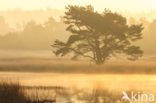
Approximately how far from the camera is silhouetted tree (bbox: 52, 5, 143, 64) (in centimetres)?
5156

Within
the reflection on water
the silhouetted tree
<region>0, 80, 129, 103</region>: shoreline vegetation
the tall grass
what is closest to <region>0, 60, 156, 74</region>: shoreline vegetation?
the silhouetted tree

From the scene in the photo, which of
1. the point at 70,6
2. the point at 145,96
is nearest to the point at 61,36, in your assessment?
the point at 70,6

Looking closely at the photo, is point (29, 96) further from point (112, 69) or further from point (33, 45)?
point (33, 45)

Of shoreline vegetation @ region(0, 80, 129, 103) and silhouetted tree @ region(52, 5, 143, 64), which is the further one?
silhouetted tree @ region(52, 5, 143, 64)

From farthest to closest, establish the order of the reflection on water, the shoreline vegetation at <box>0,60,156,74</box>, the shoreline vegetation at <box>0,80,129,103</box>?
1. the shoreline vegetation at <box>0,60,156,74</box>
2. the reflection on water
3. the shoreline vegetation at <box>0,80,129,103</box>

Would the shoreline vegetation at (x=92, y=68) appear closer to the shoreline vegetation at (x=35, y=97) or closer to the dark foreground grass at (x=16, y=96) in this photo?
the shoreline vegetation at (x=35, y=97)

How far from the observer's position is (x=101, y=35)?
52.6 metres

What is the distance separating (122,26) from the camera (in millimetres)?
52625

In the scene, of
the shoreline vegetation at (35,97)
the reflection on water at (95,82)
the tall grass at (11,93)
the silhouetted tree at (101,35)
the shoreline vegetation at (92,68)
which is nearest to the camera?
the tall grass at (11,93)

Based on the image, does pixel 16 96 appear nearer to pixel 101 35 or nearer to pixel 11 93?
pixel 11 93

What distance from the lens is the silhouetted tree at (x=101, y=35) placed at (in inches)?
2030

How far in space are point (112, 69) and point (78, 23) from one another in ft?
29.0

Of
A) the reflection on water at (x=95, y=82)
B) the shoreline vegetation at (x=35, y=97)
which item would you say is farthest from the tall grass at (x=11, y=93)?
the reflection on water at (x=95, y=82)

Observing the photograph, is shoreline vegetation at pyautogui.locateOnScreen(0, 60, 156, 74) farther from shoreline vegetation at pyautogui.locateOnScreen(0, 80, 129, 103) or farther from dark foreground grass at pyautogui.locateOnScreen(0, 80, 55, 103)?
dark foreground grass at pyautogui.locateOnScreen(0, 80, 55, 103)
